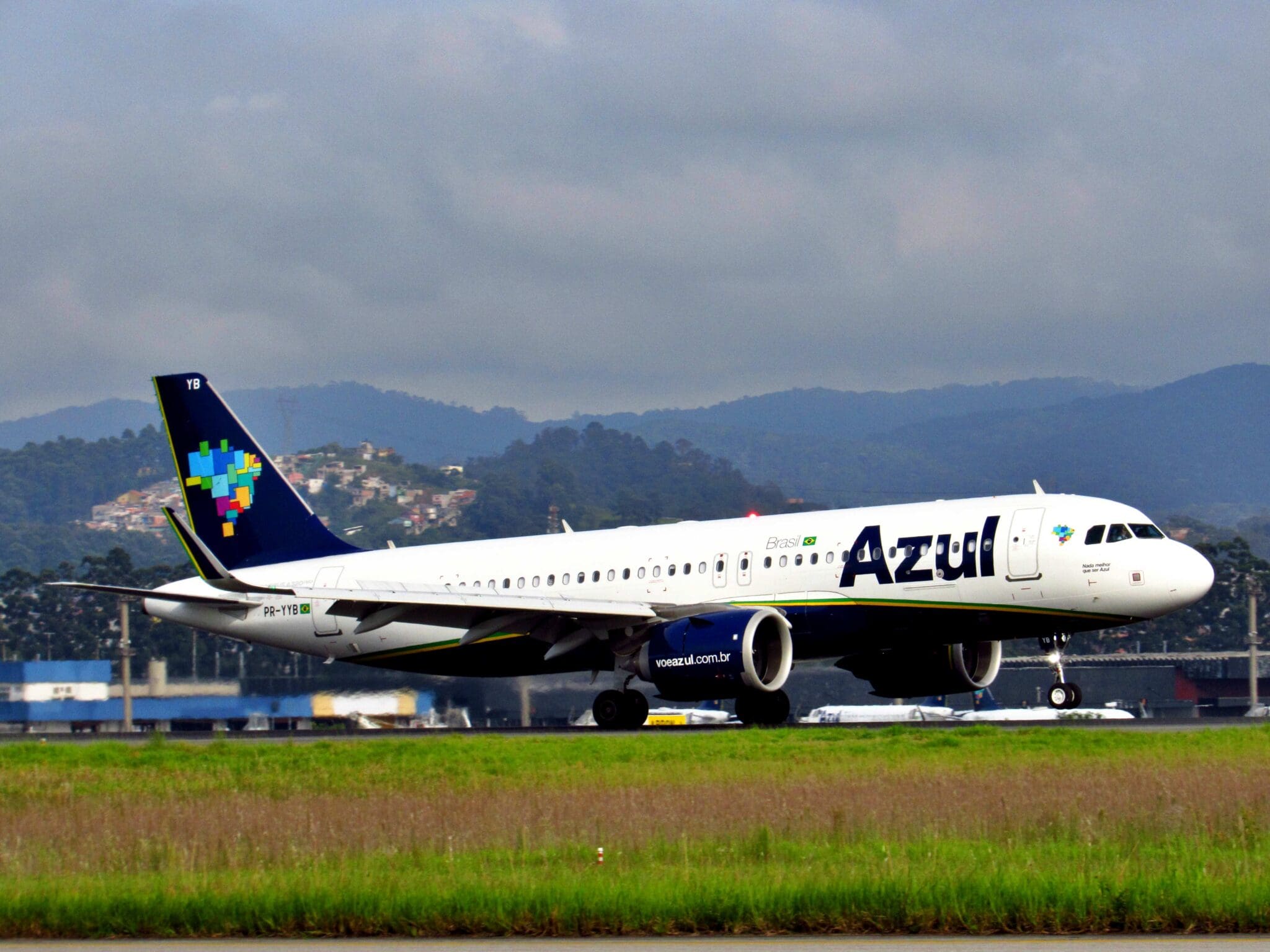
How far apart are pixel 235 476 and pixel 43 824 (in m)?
24.1

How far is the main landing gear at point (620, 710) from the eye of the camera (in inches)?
1357

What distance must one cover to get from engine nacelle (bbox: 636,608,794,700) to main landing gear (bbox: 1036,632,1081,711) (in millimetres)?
4931

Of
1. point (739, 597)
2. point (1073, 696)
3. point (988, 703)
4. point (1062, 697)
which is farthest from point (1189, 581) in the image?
point (988, 703)

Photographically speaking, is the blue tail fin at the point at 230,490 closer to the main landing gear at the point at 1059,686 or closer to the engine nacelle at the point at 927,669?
the engine nacelle at the point at 927,669

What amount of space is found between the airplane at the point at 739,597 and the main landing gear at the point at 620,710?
0.04 m

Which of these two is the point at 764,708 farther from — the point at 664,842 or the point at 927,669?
the point at 664,842

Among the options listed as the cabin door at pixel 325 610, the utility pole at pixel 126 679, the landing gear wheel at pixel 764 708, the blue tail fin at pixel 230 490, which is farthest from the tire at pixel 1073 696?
the utility pole at pixel 126 679

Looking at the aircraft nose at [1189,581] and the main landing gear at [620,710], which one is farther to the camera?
the main landing gear at [620,710]

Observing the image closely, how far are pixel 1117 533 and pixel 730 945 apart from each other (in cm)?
2176

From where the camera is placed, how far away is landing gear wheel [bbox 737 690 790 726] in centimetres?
3497

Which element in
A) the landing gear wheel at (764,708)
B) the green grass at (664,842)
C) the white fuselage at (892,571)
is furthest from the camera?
the landing gear wheel at (764,708)

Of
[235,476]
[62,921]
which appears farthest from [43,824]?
[235,476]

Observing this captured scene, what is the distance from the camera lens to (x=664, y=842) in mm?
16234

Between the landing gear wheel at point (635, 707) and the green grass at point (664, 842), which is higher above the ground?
the landing gear wheel at point (635, 707)
